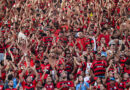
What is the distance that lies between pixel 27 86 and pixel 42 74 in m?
0.80

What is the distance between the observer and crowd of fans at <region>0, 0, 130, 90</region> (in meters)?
8.14

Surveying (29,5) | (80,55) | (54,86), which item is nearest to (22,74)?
(54,86)

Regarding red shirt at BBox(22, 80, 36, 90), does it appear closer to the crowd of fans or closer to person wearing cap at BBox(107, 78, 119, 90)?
the crowd of fans

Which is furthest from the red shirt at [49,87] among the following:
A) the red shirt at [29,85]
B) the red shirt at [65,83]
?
the red shirt at [29,85]

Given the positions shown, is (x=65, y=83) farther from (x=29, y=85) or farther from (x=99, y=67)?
(x=99, y=67)

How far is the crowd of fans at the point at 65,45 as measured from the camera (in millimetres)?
8141

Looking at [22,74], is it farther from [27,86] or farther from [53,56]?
[53,56]

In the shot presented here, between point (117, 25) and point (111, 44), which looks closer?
point (111, 44)

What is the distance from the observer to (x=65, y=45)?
33.7 feet

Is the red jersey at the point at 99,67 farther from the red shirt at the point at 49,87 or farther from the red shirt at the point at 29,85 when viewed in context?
the red shirt at the point at 29,85

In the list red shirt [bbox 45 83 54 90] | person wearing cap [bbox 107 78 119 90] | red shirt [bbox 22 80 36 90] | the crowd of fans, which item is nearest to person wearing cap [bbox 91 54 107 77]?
the crowd of fans

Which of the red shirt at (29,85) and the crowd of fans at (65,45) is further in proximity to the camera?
the crowd of fans at (65,45)

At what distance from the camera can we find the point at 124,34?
10.5m

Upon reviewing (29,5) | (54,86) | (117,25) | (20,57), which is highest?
(29,5)
